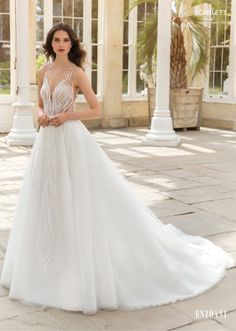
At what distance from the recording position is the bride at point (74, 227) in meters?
2.58

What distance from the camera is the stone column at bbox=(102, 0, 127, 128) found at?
10.2m

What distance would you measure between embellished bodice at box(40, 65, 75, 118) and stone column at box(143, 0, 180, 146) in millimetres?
5351

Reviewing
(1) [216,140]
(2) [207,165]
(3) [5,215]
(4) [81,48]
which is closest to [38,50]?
(1) [216,140]

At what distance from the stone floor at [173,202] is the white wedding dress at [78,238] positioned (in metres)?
0.09

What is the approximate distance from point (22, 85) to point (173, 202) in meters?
4.16

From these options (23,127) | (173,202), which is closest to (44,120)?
(173,202)

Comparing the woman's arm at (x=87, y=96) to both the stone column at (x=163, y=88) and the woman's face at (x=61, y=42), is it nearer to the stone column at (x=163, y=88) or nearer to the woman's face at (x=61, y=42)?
the woman's face at (x=61, y=42)

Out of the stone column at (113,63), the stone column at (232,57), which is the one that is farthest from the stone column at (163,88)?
the stone column at (232,57)

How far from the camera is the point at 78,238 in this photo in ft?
8.48

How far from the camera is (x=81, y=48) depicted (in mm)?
2740

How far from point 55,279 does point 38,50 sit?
7.76m

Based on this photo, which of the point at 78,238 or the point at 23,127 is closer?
the point at 78,238

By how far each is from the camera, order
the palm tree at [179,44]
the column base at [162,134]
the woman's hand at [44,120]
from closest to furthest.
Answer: the woman's hand at [44,120]
the column base at [162,134]
the palm tree at [179,44]

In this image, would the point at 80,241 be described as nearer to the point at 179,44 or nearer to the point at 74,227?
the point at 74,227
